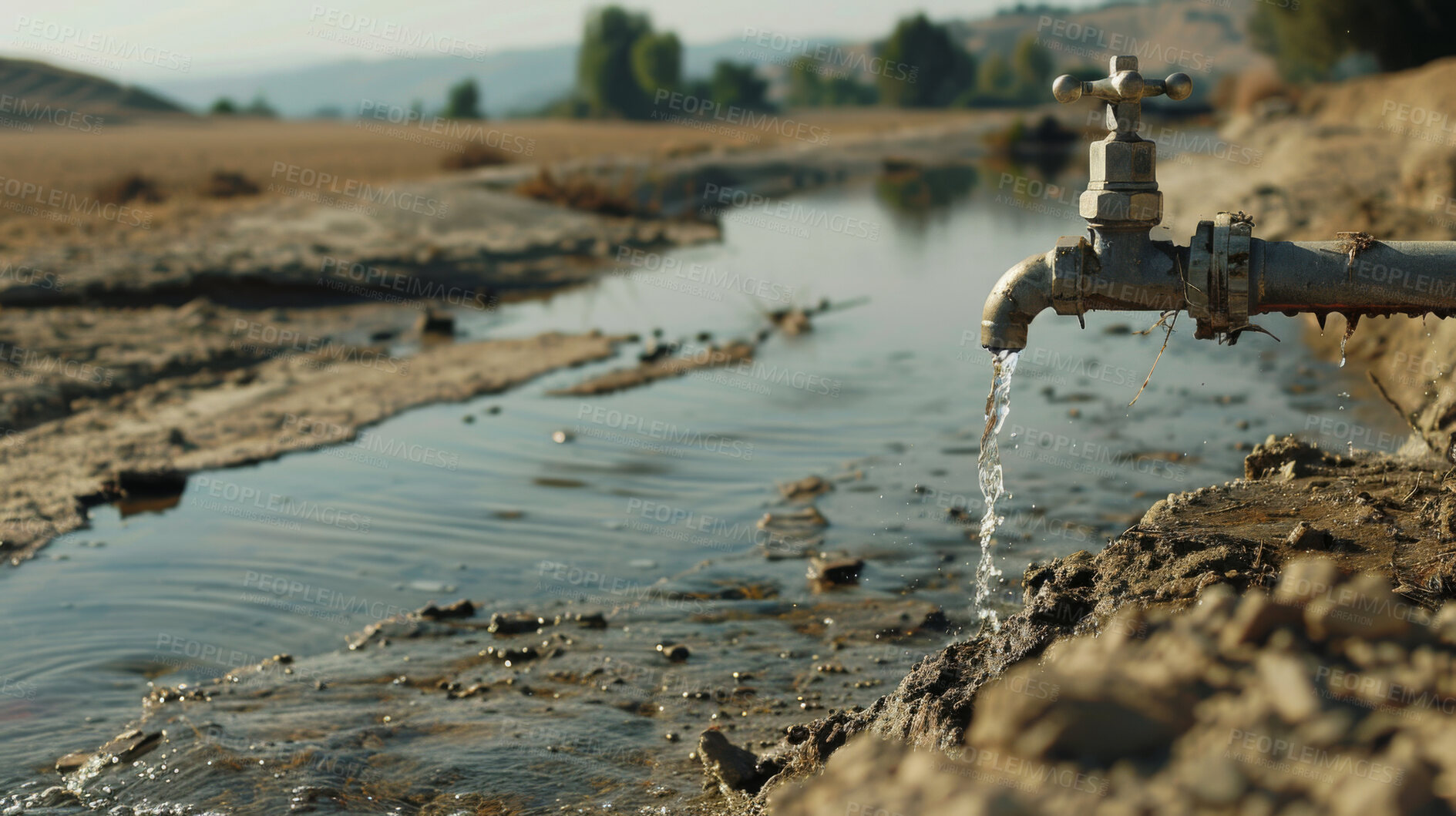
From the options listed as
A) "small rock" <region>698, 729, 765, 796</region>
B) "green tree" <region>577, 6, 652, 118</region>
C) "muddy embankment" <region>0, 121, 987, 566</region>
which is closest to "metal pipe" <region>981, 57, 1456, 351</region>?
"small rock" <region>698, 729, 765, 796</region>

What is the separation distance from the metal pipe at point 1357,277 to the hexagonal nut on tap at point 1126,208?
34 cm

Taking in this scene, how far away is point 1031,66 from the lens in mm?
110500

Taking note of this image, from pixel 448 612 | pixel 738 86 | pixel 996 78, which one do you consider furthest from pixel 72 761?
pixel 996 78

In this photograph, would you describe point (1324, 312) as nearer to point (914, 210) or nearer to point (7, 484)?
point (7, 484)

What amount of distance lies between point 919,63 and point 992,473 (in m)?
91.6

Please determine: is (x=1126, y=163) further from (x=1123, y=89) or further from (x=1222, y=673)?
(x=1222, y=673)

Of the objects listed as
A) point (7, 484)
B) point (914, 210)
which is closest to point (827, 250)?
point (914, 210)

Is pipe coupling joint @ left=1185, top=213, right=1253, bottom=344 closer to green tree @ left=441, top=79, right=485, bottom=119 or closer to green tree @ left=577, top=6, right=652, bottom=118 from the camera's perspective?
green tree @ left=441, top=79, right=485, bottom=119

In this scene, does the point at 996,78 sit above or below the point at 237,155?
above

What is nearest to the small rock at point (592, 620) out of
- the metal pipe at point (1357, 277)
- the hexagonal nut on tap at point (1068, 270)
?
the hexagonal nut on tap at point (1068, 270)

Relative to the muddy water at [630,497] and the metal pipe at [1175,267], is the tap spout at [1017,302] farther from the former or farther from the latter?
the muddy water at [630,497]

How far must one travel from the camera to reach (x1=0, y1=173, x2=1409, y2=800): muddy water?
18.9 feet

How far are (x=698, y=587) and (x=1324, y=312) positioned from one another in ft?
10.5

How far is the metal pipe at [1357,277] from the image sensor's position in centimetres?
381
